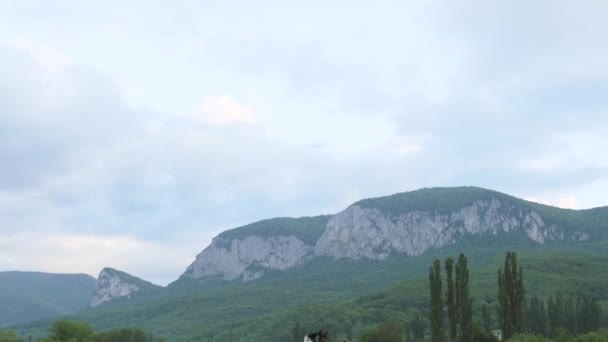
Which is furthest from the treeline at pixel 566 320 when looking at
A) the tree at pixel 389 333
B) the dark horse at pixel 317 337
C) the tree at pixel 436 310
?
the dark horse at pixel 317 337

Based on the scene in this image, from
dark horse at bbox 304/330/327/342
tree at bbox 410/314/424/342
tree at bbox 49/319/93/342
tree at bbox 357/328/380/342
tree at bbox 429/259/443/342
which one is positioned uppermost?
dark horse at bbox 304/330/327/342

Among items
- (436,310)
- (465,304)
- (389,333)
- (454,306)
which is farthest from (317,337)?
(389,333)

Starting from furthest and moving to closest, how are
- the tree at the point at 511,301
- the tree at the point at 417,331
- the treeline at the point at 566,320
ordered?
the tree at the point at 417,331, the treeline at the point at 566,320, the tree at the point at 511,301

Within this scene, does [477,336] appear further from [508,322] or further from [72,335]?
[72,335]

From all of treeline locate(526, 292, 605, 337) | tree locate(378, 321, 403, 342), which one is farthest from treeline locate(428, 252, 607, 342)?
treeline locate(526, 292, 605, 337)

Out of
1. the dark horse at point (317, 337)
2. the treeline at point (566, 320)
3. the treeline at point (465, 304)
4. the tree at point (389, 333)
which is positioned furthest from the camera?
the treeline at point (566, 320)

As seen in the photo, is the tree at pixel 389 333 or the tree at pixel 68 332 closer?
the tree at pixel 68 332

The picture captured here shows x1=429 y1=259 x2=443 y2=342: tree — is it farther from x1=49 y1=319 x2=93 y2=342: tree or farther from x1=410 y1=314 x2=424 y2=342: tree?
x1=410 y1=314 x2=424 y2=342: tree

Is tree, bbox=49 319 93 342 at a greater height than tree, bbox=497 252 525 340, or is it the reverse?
tree, bbox=497 252 525 340

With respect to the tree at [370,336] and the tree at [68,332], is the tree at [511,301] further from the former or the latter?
the tree at [68,332]

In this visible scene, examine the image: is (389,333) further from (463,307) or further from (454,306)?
(463,307)

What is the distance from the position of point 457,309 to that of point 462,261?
652 cm

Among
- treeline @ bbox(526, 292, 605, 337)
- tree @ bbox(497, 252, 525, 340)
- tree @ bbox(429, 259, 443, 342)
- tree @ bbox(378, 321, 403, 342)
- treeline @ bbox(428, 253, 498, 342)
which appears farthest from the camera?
treeline @ bbox(526, 292, 605, 337)

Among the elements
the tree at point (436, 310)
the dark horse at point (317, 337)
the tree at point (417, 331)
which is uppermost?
the dark horse at point (317, 337)
